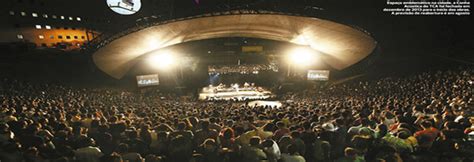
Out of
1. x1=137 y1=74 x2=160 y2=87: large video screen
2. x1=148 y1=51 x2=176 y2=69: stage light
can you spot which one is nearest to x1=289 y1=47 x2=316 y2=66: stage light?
x1=148 y1=51 x2=176 y2=69: stage light

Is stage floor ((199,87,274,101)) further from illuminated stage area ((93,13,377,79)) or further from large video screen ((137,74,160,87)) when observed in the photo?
illuminated stage area ((93,13,377,79))

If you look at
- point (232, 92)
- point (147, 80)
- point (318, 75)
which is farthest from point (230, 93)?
point (318, 75)

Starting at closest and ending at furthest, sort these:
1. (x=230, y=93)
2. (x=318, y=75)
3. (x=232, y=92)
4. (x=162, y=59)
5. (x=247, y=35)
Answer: (x=318, y=75) < (x=162, y=59) < (x=247, y=35) < (x=230, y=93) < (x=232, y=92)

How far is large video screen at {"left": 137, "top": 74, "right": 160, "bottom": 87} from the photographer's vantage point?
24239 mm

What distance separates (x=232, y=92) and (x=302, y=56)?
9.14 m

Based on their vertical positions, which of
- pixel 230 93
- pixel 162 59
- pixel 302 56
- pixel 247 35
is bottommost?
pixel 230 93

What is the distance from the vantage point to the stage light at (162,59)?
25506 millimetres

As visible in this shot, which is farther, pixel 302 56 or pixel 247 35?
pixel 302 56

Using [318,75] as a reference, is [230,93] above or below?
below

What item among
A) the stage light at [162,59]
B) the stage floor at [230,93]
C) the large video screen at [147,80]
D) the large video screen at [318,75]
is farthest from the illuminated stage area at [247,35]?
the stage floor at [230,93]

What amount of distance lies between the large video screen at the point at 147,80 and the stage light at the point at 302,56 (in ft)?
50.5

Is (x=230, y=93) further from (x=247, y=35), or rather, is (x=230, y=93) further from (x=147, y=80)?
(x=147, y=80)

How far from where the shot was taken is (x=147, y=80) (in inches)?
976

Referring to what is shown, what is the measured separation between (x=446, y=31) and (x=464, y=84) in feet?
55.1
